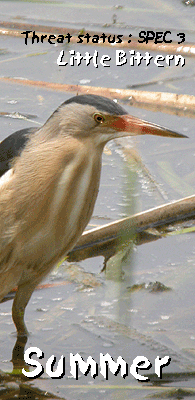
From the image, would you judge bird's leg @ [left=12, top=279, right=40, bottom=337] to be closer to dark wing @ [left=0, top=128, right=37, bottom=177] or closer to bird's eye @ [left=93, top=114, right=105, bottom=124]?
dark wing @ [left=0, top=128, right=37, bottom=177]

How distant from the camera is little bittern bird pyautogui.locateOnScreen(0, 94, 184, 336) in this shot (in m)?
2.17

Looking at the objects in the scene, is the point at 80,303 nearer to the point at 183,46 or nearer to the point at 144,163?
the point at 144,163

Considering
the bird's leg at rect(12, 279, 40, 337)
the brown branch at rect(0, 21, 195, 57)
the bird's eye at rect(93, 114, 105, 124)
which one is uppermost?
the brown branch at rect(0, 21, 195, 57)

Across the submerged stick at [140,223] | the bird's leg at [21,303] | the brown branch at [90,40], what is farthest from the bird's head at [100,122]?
the brown branch at [90,40]

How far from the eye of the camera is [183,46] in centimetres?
498

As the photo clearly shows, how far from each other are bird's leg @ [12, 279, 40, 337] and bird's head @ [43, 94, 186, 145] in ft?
2.08

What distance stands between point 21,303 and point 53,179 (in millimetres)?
563

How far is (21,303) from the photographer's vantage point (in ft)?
8.51

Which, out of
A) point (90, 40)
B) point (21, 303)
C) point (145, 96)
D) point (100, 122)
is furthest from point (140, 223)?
point (90, 40)

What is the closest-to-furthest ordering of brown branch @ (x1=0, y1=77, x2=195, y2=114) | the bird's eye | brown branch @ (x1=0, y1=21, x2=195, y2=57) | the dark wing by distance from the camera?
the bird's eye, the dark wing, brown branch @ (x1=0, y1=77, x2=195, y2=114), brown branch @ (x1=0, y1=21, x2=195, y2=57)

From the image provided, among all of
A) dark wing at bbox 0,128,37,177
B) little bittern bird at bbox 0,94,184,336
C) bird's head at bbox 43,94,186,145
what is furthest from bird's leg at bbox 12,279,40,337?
bird's head at bbox 43,94,186,145

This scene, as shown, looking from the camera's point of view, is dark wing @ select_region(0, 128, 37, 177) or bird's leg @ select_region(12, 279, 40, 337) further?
bird's leg @ select_region(12, 279, 40, 337)

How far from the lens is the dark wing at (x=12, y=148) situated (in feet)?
7.64

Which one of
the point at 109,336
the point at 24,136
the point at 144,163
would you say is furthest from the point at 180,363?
the point at 144,163
